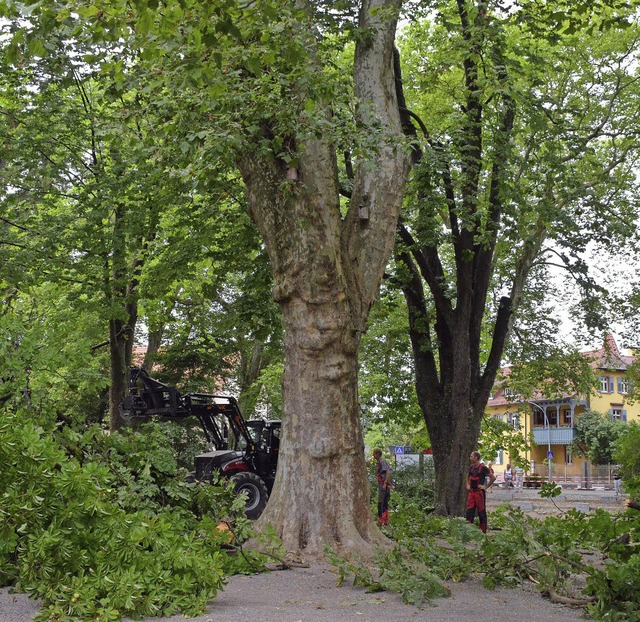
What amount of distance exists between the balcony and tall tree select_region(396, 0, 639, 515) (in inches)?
2013

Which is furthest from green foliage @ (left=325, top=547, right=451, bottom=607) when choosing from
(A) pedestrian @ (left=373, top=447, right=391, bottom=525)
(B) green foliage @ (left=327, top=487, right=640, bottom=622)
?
(A) pedestrian @ (left=373, top=447, right=391, bottom=525)

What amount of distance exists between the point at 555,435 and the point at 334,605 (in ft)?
228

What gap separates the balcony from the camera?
70.9 meters

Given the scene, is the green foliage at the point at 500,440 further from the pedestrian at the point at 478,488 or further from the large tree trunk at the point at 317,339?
the large tree trunk at the point at 317,339

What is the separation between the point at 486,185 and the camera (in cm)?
2103

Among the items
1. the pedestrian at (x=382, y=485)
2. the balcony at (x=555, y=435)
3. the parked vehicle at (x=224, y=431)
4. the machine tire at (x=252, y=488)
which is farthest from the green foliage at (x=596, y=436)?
the machine tire at (x=252, y=488)

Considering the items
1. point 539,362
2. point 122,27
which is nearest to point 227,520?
point 122,27

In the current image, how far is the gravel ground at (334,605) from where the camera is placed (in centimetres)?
646

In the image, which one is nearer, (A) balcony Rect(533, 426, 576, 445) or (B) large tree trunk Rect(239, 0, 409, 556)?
(B) large tree trunk Rect(239, 0, 409, 556)

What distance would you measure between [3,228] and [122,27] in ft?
37.3

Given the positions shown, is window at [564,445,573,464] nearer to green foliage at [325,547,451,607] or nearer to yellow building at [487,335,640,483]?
yellow building at [487,335,640,483]

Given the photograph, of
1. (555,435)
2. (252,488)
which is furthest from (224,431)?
(555,435)

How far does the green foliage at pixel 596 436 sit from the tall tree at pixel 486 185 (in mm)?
41641

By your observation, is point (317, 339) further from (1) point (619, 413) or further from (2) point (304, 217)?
(1) point (619, 413)
